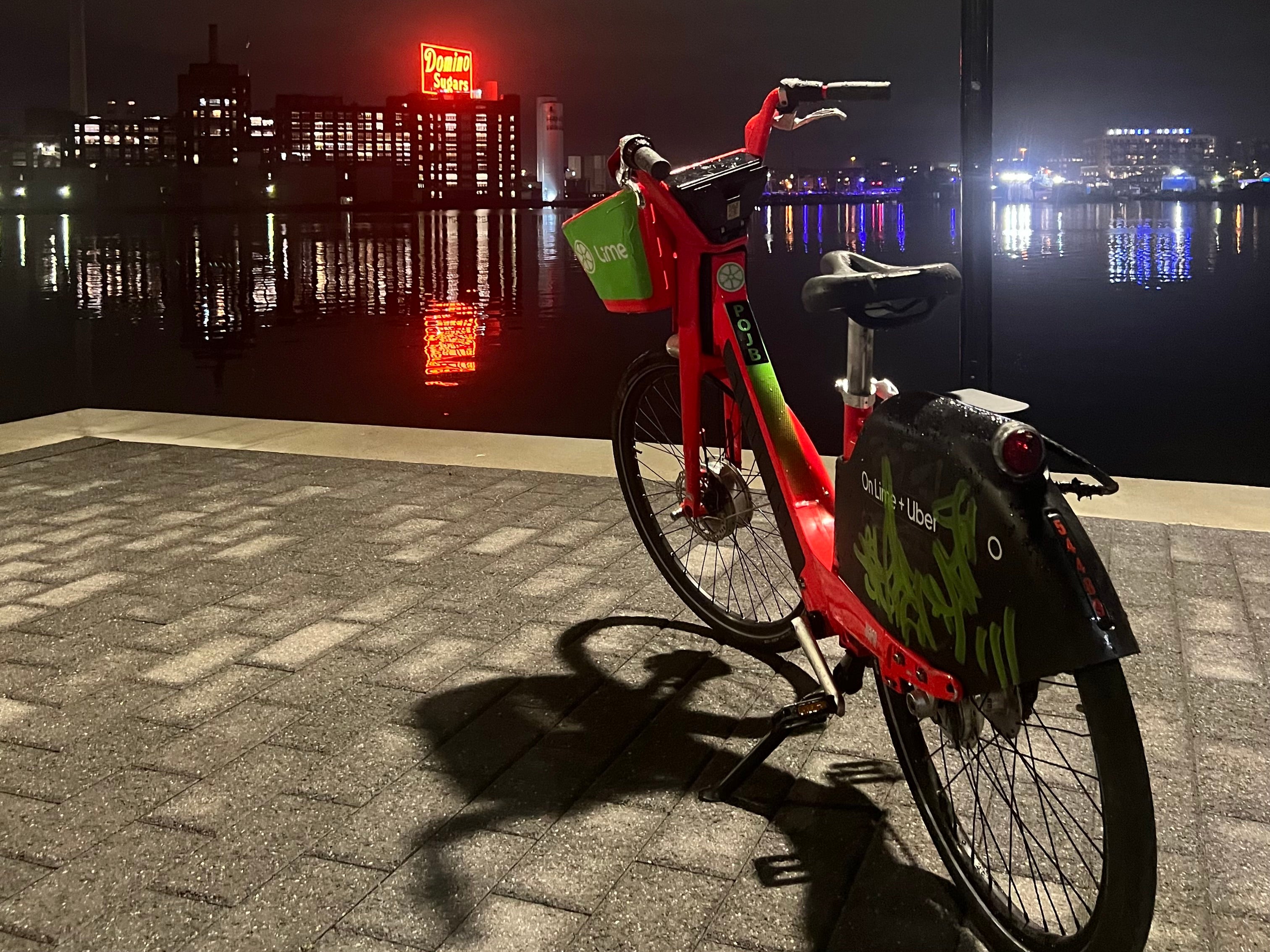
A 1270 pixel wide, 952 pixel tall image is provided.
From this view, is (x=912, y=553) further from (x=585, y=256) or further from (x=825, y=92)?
(x=585, y=256)

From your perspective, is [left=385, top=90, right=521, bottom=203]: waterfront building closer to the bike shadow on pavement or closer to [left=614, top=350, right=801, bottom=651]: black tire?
[left=614, top=350, right=801, bottom=651]: black tire

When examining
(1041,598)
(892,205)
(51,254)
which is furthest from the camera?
(892,205)

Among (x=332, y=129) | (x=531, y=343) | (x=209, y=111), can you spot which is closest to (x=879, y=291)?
(x=531, y=343)

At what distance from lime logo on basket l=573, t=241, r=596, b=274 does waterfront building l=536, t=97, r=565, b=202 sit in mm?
118833

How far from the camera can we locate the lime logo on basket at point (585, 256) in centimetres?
312

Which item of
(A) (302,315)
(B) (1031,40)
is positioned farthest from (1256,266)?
(B) (1031,40)

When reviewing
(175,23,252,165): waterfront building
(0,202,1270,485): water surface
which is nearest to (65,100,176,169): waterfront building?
(175,23,252,165): waterfront building

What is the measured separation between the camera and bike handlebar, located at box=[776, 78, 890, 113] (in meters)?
2.76

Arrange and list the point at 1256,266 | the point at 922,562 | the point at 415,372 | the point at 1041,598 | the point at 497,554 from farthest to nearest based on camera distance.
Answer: the point at 1256,266 → the point at 415,372 → the point at 497,554 → the point at 922,562 → the point at 1041,598

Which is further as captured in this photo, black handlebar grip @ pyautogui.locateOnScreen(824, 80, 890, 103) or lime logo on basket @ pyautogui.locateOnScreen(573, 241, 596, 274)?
lime logo on basket @ pyautogui.locateOnScreen(573, 241, 596, 274)

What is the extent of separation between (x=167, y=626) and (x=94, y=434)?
3183mm

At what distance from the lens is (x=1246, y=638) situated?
10.5 ft

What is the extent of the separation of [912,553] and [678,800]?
82 centimetres

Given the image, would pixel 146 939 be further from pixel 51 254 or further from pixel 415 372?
pixel 51 254
